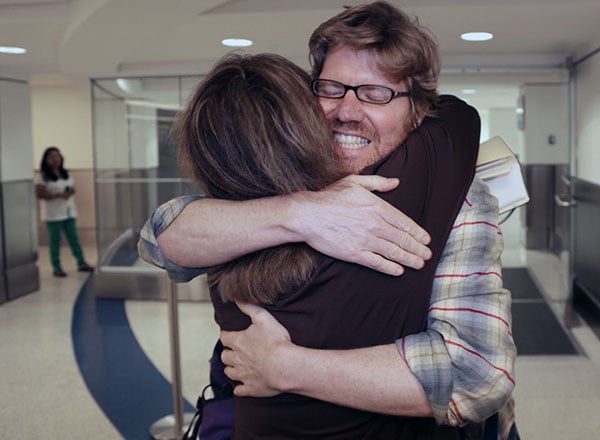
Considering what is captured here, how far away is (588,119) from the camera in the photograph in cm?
553

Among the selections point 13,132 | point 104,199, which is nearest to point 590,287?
point 104,199

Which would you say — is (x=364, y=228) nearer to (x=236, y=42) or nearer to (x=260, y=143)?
(x=260, y=143)

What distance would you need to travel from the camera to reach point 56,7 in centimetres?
432

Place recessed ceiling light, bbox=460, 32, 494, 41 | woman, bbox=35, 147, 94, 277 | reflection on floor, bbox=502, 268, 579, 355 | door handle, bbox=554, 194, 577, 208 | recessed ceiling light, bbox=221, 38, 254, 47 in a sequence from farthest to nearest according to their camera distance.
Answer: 1. woman, bbox=35, 147, 94, 277
2. door handle, bbox=554, 194, 577, 208
3. reflection on floor, bbox=502, 268, 579, 355
4. recessed ceiling light, bbox=221, 38, 254, 47
5. recessed ceiling light, bbox=460, 32, 494, 41

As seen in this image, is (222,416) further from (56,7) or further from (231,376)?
(56,7)

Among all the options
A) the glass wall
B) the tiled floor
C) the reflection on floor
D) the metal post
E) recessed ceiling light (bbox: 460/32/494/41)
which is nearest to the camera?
the metal post

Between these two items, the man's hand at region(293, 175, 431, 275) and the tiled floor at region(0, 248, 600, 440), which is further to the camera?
the tiled floor at region(0, 248, 600, 440)

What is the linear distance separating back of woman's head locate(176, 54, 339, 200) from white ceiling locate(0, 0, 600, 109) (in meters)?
2.71

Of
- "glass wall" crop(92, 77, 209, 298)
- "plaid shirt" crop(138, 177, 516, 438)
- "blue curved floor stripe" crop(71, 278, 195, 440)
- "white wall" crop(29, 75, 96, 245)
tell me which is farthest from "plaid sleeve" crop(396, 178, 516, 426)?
"white wall" crop(29, 75, 96, 245)

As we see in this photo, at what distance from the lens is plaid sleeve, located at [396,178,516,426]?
1088 mm

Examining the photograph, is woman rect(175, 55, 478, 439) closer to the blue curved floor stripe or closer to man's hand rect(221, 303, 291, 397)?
man's hand rect(221, 303, 291, 397)

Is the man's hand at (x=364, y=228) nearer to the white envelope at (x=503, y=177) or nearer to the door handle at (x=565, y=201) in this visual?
the white envelope at (x=503, y=177)

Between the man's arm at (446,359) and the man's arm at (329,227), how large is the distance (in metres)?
0.08

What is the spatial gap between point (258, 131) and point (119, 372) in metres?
4.22
